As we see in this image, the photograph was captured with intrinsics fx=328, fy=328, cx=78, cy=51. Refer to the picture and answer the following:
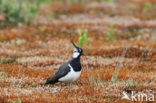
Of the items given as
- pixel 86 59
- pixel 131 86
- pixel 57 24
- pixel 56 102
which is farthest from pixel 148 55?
pixel 57 24

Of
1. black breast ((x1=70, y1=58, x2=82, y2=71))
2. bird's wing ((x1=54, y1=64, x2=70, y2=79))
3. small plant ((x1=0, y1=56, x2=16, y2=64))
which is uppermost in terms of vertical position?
black breast ((x1=70, y1=58, x2=82, y2=71))

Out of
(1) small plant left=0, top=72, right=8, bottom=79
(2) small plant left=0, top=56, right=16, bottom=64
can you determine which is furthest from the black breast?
(2) small plant left=0, top=56, right=16, bottom=64

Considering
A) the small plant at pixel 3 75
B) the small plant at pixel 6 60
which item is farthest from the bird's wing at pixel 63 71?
the small plant at pixel 6 60

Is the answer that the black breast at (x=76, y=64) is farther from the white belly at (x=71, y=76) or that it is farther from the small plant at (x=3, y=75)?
the small plant at (x=3, y=75)

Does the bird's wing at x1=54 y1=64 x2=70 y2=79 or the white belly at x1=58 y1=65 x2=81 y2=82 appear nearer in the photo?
the white belly at x1=58 y1=65 x2=81 y2=82

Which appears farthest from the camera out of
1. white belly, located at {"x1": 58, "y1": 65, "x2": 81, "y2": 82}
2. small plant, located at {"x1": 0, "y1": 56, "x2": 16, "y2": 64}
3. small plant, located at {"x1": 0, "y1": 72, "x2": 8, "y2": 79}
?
small plant, located at {"x1": 0, "y1": 56, "x2": 16, "y2": 64}

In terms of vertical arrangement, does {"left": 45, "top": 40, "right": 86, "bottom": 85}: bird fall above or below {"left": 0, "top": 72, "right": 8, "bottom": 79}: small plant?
above

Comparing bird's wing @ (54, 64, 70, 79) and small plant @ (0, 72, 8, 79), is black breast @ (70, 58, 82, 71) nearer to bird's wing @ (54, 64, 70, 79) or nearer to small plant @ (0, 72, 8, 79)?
bird's wing @ (54, 64, 70, 79)

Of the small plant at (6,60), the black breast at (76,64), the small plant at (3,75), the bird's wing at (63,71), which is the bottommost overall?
the small plant at (6,60)

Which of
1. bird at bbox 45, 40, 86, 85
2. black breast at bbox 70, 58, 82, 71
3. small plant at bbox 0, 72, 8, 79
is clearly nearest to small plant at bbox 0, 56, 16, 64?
small plant at bbox 0, 72, 8, 79

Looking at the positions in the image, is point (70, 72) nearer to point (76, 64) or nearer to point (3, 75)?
point (76, 64)

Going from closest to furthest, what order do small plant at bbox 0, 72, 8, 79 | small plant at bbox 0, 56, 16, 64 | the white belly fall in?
the white belly
small plant at bbox 0, 72, 8, 79
small plant at bbox 0, 56, 16, 64

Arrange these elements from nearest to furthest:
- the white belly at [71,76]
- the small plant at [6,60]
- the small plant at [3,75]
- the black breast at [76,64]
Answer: the white belly at [71,76]
the black breast at [76,64]
the small plant at [3,75]
the small plant at [6,60]

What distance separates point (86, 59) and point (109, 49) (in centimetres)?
213
